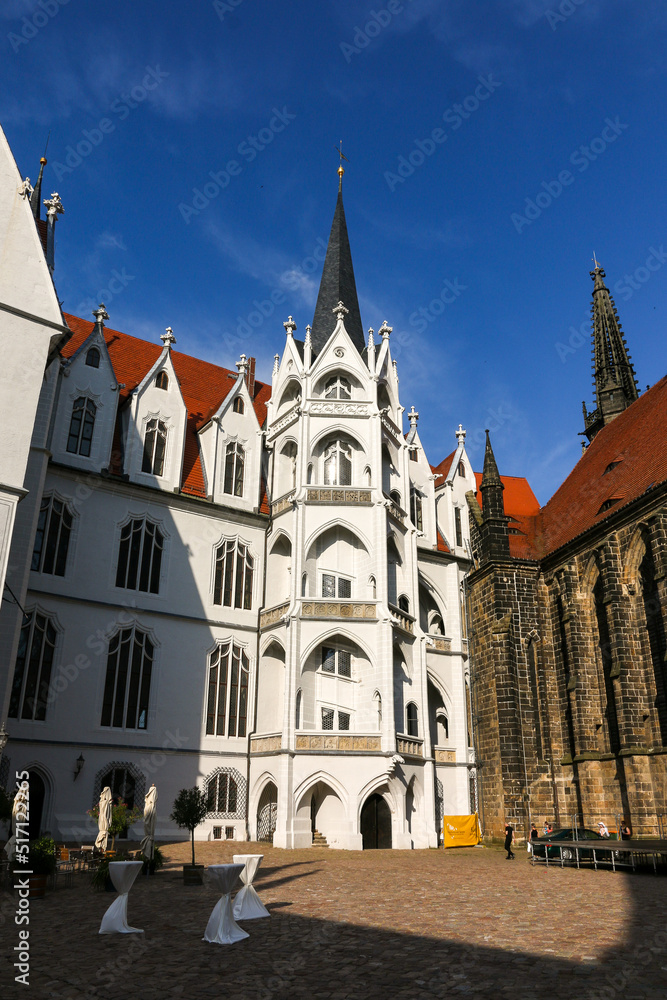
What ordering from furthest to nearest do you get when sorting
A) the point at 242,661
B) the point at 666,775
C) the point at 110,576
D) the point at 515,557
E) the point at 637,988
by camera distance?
the point at 515,557 → the point at 242,661 → the point at 110,576 → the point at 666,775 → the point at 637,988

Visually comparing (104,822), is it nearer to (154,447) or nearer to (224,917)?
(224,917)

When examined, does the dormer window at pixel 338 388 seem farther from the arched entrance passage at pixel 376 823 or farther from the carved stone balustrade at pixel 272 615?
the arched entrance passage at pixel 376 823

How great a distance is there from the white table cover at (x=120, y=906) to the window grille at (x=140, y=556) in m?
17.8

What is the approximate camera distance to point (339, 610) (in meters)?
27.9

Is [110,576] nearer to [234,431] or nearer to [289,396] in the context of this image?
[234,431]

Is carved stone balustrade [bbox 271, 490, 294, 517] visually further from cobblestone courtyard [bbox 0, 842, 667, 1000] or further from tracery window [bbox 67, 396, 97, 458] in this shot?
Result: cobblestone courtyard [bbox 0, 842, 667, 1000]

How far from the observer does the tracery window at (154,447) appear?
29.4 metres

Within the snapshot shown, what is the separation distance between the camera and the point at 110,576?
26875mm

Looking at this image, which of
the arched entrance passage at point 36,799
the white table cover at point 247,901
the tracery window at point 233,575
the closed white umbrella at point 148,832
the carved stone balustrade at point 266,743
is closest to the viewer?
the white table cover at point 247,901

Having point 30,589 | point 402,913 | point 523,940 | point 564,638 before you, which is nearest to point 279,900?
point 402,913

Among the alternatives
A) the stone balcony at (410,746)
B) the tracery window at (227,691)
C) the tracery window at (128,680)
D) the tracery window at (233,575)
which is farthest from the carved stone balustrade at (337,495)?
the stone balcony at (410,746)

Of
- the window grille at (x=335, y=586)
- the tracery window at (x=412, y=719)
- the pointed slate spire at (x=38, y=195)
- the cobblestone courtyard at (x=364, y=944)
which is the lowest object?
the cobblestone courtyard at (x=364, y=944)

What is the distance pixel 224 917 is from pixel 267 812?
1820cm

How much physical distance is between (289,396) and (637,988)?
1140 inches
